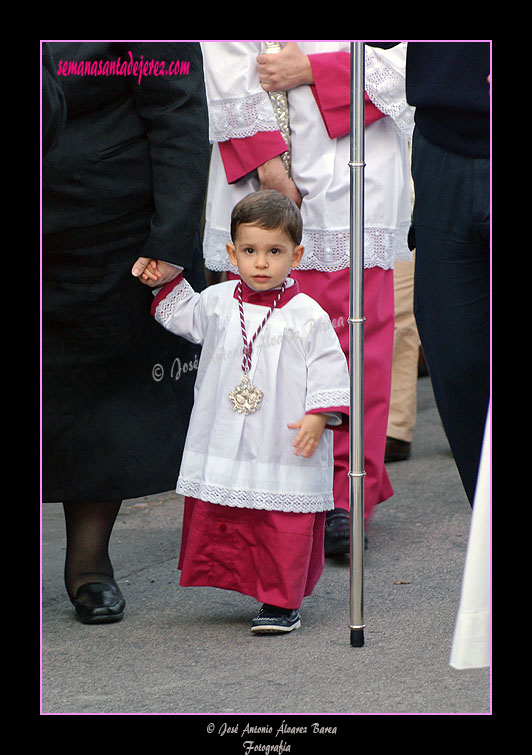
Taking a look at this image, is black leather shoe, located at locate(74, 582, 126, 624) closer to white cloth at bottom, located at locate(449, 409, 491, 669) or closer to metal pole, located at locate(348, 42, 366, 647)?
metal pole, located at locate(348, 42, 366, 647)

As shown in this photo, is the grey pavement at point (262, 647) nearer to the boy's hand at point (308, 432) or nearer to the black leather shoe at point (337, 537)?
the black leather shoe at point (337, 537)

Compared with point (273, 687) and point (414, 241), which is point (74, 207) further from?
point (273, 687)

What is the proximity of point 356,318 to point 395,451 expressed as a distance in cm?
266

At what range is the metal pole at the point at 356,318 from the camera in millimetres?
2725

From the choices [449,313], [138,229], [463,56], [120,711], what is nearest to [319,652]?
[120,711]

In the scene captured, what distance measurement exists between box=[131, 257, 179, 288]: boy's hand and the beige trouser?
220cm

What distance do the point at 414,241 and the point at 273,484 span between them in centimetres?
70

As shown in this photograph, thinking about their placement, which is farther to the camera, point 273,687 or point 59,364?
point 59,364

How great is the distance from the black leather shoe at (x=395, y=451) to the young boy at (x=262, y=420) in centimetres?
211

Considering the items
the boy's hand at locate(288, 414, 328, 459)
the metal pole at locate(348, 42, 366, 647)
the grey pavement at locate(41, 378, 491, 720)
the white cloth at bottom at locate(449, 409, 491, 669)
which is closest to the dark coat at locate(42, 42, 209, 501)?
the grey pavement at locate(41, 378, 491, 720)

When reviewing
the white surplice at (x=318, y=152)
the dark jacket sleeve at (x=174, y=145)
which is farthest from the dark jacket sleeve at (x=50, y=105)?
the white surplice at (x=318, y=152)

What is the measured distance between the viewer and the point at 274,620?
3199mm

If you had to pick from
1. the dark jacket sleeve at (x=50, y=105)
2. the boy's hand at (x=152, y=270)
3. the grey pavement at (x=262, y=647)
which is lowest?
the grey pavement at (x=262, y=647)

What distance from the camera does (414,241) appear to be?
3186mm
